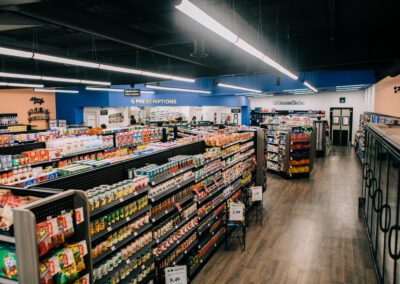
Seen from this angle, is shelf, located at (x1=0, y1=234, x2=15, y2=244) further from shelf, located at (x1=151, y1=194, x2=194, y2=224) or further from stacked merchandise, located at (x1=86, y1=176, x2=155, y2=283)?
shelf, located at (x1=151, y1=194, x2=194, y2=224)

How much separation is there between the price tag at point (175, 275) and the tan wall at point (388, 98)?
996cm

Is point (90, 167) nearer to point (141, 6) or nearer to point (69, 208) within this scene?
point (69, 208)

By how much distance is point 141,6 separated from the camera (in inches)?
277

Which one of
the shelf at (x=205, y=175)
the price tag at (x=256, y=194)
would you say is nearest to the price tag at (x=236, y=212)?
the shelf at (x=205, y=175)

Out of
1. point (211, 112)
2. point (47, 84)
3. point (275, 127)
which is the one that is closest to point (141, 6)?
point (275, 127)

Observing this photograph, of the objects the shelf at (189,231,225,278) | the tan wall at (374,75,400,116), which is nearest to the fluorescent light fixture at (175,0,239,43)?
the shelf at (189,231,225,278)

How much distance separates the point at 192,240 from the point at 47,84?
13.9 meters

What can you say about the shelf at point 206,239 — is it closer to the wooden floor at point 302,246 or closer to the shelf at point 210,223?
the shelf at point 210,223

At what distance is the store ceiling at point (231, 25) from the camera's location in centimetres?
612

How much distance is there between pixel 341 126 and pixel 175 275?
21598 millimetres

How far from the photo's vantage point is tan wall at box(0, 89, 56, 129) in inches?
698

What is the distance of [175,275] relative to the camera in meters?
4.40

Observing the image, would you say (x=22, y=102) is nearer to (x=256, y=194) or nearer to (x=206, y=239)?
(x=256, y=194)

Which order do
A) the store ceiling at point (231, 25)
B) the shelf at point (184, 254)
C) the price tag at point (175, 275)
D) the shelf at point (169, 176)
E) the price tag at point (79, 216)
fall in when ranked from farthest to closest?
the store ceiling at point (231, 25) < the shelf at point (184, 254) < the shelf at point (169, 176) < the price tag at point (175, 275) < the price tag at point (79, 216)
